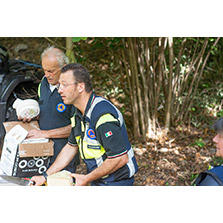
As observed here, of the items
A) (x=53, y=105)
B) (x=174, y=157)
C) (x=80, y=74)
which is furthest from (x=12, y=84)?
(x=174, y=157)

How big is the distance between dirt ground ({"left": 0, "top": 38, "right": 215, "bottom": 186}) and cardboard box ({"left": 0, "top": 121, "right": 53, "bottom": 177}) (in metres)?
2.09

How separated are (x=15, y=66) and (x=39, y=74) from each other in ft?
2.83

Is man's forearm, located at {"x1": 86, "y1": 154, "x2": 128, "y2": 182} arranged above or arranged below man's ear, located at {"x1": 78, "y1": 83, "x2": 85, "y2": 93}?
below

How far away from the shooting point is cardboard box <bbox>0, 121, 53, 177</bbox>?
273cm

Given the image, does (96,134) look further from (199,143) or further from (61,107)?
(199,143)

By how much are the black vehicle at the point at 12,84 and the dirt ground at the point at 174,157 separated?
5.50 feet

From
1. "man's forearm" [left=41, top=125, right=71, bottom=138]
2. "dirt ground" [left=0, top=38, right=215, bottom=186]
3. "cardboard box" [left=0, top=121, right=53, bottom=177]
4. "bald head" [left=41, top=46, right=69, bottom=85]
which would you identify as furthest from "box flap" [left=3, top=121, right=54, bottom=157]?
"dirt ground" [left=0, top=38, right=215, bottom=186]

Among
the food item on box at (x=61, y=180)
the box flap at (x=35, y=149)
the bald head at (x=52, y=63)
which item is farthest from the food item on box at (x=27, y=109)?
the food item on box at (x=61, y=180)

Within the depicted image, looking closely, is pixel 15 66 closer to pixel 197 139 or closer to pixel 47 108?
pixel 47 108

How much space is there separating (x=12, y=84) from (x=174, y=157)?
288 centimetres

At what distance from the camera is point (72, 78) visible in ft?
7.48

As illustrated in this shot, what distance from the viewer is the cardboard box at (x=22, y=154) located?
273 centimetres

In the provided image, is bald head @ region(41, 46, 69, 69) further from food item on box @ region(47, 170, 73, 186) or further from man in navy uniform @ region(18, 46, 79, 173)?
food item on box @ region(47, 170, 73, 186)

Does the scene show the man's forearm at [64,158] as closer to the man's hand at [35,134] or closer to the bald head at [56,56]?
the man's hand at [35,134]
